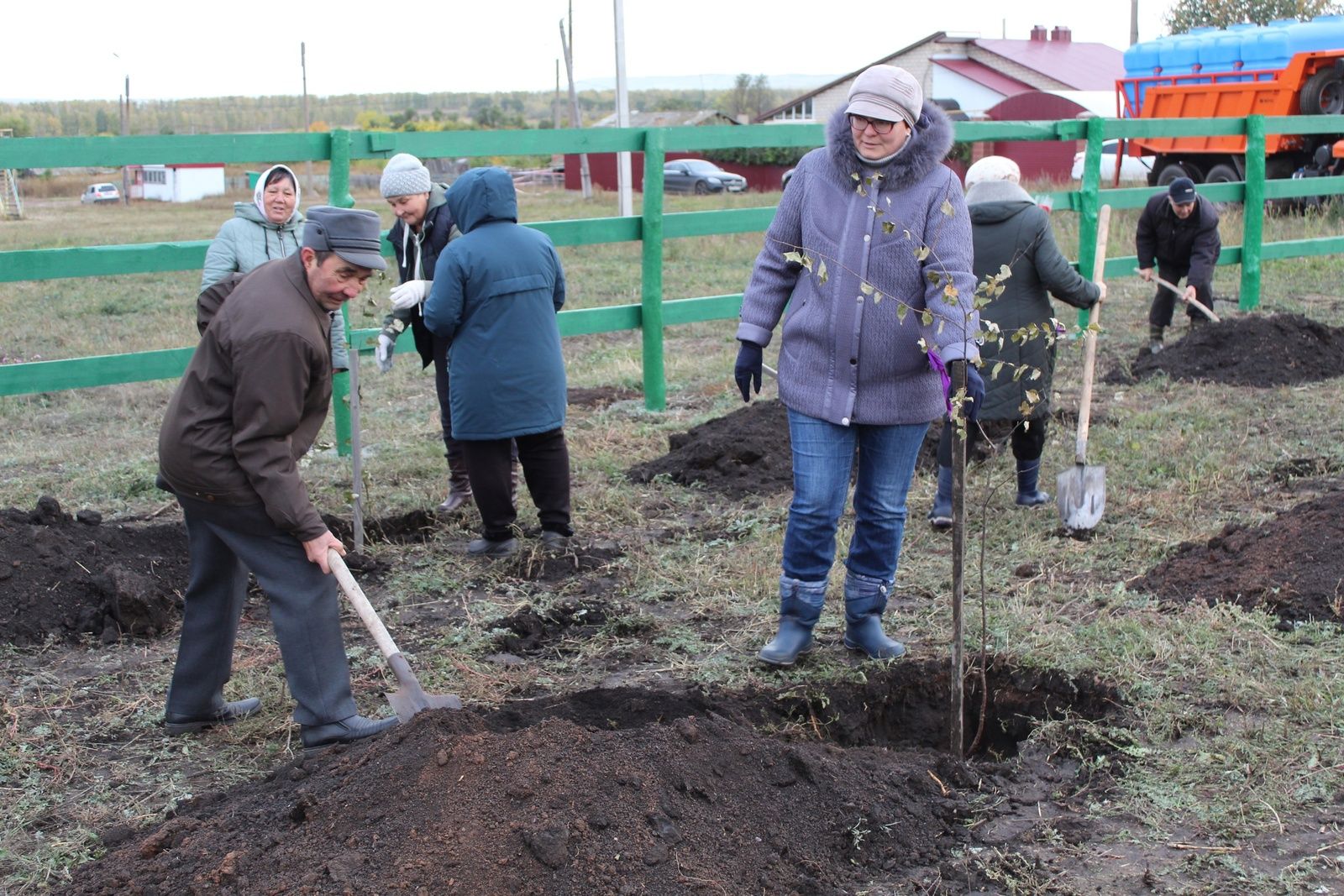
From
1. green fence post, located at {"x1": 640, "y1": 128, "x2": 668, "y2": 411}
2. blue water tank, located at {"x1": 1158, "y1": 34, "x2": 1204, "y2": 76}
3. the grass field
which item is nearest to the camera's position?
the grass field

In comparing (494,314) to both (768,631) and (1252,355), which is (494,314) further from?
(1252,355)

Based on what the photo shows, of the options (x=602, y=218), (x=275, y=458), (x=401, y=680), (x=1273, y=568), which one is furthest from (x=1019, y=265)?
(x=275, y=458)

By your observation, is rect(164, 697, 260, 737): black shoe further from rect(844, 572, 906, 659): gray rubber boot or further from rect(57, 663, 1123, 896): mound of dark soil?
rect(844, 572, 906, 659): gray rubber boot

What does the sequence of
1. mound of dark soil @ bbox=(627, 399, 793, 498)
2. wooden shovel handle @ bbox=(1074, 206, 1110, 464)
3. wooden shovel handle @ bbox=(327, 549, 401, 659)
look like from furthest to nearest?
1. mound of dark soil @ bbox=(627, 399, 793, 498)
2. wooden shovel handle @ bbox=(1074, 206, 1110, 464)
3. wooden shovel handle @ bbox=(327, 549, 401, 659)

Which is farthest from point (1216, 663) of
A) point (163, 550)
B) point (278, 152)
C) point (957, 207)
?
point (278, 152)

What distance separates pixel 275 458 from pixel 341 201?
3.56 meters

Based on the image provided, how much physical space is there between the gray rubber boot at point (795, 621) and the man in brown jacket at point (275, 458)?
1.23m

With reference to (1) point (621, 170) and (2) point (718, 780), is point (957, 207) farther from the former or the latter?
(1) point (621, 170)

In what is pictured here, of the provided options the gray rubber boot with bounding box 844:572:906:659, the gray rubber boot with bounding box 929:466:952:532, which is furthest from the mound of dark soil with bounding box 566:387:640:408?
the gray rubber boot with bounding box 844:572:906:659

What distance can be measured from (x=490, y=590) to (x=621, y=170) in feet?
50.3

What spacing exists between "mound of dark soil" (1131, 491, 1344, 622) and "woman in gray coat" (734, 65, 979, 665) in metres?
1.34

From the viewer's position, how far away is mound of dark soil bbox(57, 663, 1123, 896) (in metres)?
2.75

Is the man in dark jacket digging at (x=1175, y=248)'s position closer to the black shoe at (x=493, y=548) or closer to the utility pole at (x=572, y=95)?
the black shoe at (x=493, y=548)

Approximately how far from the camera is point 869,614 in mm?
4184
